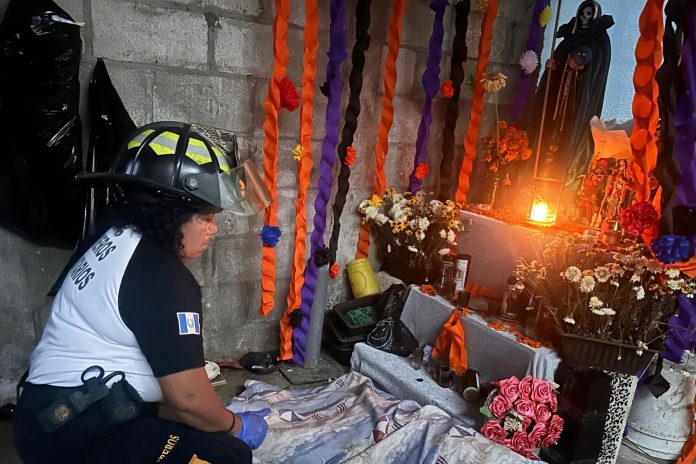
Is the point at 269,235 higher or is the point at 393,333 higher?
the point at 269,235

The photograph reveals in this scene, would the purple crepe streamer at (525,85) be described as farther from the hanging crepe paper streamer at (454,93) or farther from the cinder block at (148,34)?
the cinder block at (148,34)

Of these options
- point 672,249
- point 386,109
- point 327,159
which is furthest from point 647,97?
point 327,159

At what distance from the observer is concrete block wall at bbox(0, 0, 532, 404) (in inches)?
99.7

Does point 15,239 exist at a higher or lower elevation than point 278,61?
lower

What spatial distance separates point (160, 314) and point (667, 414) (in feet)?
8.44

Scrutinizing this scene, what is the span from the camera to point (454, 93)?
3488mm

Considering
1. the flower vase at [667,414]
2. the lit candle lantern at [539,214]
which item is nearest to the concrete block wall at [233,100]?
the lit candle lantern at [539,214]

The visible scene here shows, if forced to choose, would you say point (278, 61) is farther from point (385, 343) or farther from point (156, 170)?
point (385, 343)

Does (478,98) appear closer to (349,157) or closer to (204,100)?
(349,157)

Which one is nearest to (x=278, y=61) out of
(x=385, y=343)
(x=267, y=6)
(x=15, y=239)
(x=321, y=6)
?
(x=267, y=6)

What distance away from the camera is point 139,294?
51.6 inches

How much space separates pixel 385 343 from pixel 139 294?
2.08 m

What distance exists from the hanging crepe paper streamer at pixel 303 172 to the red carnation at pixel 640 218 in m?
1.74

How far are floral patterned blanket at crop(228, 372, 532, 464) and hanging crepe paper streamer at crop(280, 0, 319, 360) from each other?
19.9 inches
